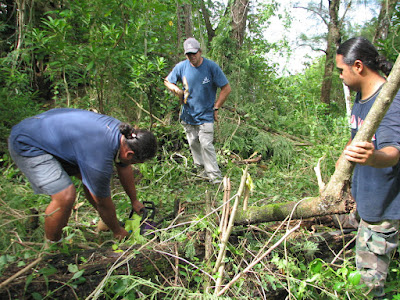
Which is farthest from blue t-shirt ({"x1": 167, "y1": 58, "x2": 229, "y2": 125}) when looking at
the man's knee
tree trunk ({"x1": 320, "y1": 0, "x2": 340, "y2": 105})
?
tree trunk ({"x1": 320, "y1": 0, "x2": 340, "y2": 105})

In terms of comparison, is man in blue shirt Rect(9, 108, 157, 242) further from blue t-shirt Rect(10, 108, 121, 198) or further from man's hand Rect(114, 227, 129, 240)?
man's hand Rect(114, 227, 129, 240)

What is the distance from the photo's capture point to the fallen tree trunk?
1.47m

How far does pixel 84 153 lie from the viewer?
219 cm

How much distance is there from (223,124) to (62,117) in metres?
3.93

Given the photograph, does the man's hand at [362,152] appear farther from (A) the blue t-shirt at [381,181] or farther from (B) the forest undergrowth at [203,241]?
(B) the forest undergrowth at [203,241]

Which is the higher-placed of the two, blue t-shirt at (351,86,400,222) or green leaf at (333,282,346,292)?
blue t-shirt at (351,86,400,222)

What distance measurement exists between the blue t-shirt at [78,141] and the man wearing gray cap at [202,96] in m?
2.08

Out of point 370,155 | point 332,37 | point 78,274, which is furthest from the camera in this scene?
point 332,37

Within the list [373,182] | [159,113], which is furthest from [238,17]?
[373,182]

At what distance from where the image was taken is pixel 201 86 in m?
4.20

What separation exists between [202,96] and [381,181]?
2.87 metres

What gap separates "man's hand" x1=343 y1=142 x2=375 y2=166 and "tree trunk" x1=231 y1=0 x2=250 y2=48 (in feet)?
20.1

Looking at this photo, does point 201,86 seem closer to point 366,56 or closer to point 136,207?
point 136,207

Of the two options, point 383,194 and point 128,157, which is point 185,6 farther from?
point 383,194
